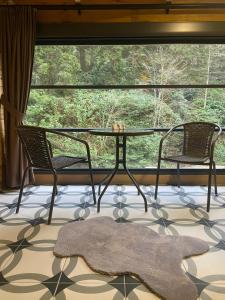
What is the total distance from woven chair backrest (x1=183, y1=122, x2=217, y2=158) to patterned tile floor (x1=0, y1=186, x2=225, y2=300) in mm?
473

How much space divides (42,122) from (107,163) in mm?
957

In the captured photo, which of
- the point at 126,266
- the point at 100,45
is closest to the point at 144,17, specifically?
the point at 100,45

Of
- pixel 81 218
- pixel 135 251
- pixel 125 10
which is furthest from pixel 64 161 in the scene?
pixel 125 10

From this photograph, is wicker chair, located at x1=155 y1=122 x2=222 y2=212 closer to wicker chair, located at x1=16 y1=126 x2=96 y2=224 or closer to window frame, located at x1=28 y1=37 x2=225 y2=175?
window frame, located at x1=28 y1=37 x2=225 y2=175

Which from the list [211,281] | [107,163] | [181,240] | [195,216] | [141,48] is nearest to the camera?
[211,281]

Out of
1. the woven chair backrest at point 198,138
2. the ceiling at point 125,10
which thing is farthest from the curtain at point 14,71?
the woven chair backrest at point 198,138

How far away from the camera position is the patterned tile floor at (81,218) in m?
1.59

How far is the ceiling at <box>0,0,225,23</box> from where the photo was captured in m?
3.17

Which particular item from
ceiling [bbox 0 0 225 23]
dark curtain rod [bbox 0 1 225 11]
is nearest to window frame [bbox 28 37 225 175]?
ceiling [bbox 0 0 225 23]

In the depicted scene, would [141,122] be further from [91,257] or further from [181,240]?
[91,257]

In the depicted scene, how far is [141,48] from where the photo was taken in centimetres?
345

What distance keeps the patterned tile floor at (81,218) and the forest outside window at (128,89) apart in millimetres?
722

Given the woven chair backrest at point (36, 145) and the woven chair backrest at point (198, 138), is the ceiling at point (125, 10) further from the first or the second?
the woven chair backrest at point (36, 145)

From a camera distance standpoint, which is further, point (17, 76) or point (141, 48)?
point (141, 48)
